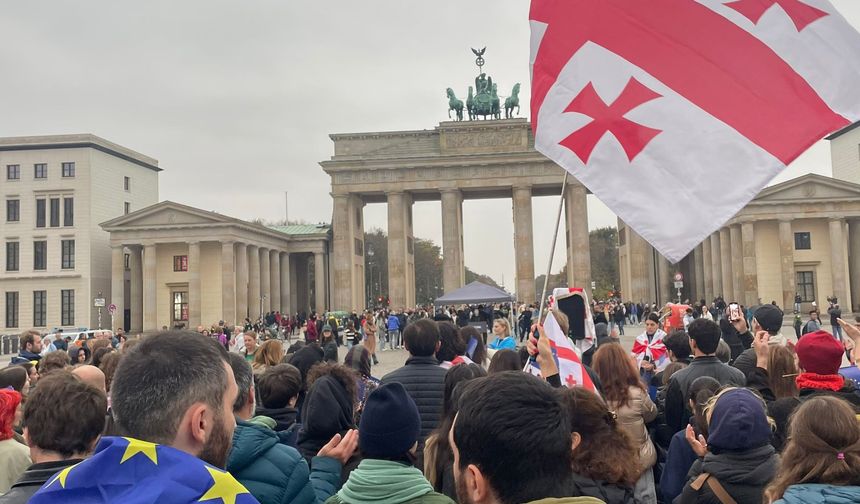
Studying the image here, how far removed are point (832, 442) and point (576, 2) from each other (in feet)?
15.3

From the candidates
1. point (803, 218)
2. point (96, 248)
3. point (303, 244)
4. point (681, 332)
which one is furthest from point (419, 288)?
point (681, 332)

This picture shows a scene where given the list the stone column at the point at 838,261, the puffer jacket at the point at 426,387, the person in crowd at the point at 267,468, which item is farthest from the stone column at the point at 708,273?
the person in crowd at the point at 267,468

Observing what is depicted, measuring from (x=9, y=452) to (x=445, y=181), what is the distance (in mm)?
58370

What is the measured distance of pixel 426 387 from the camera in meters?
6.25

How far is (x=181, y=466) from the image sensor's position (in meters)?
1.89

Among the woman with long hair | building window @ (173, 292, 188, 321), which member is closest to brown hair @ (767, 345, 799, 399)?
the woman with long hair

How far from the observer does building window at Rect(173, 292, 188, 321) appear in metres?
60.7

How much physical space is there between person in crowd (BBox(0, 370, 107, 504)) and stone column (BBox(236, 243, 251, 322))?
183ft

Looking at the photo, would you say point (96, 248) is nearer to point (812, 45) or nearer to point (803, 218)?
point (803, 218)

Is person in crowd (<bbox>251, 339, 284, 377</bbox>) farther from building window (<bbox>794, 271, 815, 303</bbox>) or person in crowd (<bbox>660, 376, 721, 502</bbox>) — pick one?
building window (<bbox>794, 271, 815, 303</bbox>)

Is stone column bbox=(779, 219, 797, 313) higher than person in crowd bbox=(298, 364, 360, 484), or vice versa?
stone column bbox=(779, 219, 797, 313)

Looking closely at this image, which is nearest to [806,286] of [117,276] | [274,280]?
[274,280]

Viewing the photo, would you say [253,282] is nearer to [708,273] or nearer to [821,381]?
[708,273]

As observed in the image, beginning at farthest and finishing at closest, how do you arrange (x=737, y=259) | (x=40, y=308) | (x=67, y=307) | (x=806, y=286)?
(x=40, y=308), (x=67, y=307), (x=737, y=259), (x=806, y=286)
